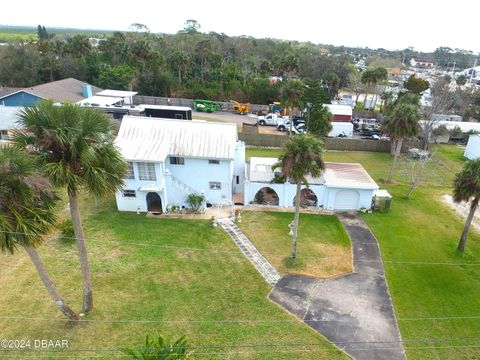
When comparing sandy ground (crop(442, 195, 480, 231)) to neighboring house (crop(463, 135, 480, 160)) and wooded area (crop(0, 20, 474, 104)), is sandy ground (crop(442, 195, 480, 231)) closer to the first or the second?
neighboring house (crop(463, 135, 480, 160))

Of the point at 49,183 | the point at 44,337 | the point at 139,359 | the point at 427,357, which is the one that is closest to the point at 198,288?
the point at 44,337

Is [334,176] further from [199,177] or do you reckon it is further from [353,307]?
[353,307]

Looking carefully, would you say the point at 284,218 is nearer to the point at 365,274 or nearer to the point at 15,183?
the point at 365,274

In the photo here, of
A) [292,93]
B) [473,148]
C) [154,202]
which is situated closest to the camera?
[154,202]

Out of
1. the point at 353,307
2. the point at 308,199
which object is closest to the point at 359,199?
the point at 308,199

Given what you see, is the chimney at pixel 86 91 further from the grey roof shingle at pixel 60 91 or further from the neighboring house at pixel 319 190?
the neighboring house at pixel 319 190

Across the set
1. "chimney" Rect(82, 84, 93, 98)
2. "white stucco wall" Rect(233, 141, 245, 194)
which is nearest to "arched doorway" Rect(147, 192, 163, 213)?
"white stucco wall" Rect(233, 141, 245, 194)

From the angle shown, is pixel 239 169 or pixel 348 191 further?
pixel 239 169
